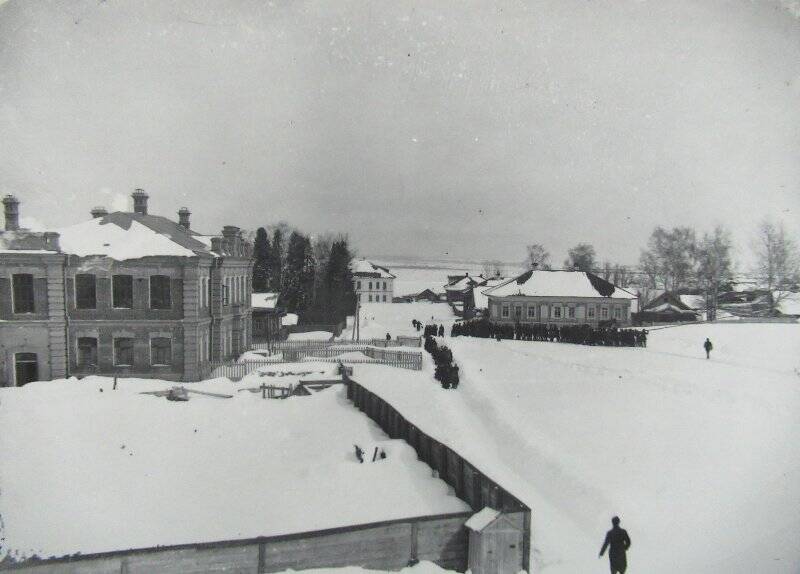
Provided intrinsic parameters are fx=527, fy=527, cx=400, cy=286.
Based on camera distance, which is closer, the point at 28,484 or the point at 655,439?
the point at 28,484

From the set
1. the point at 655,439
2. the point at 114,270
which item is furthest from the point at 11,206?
the point at 655,439

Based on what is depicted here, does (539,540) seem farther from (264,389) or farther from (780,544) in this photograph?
(264,389)

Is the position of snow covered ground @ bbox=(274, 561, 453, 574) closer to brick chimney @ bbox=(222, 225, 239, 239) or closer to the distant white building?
brick chimney @ bbox=(222, 225, 239, 239)

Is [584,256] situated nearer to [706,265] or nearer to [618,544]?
[706,265]

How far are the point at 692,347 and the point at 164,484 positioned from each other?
2521cm

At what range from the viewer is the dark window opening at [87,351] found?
19.6m

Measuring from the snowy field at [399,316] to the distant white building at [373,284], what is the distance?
906cm

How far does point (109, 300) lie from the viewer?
65.3ft

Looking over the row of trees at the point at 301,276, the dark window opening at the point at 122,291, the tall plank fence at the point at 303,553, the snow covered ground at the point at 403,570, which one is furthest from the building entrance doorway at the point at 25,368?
the row of trees at the point at 301,276

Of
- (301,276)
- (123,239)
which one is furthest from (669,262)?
(123,239)

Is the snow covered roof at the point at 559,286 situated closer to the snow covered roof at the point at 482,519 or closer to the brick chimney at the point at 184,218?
the brick chimney at the point at 184,218

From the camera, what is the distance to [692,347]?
A: 86.1ft

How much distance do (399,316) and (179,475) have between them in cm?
4760

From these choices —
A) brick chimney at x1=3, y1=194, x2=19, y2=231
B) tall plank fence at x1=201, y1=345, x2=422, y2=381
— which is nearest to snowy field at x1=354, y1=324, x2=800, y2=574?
tall plank fence at x1=201, y1=345, x2=422, y2=381
